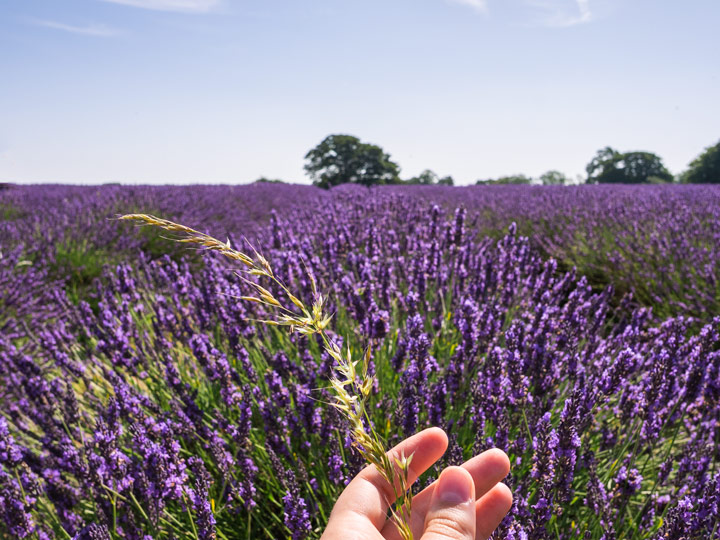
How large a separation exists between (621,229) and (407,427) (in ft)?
19.0

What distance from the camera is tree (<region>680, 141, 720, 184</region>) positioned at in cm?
2564

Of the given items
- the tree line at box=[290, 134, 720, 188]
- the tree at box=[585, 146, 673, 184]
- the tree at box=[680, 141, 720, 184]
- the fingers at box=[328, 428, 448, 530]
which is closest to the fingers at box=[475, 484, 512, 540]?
the fingers at box=[328, 428, 448, 530]

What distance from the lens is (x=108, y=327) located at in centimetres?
254

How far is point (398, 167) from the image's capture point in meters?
31.0

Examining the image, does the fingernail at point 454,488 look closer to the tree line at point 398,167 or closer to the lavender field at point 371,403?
the lavender field at point 371,403

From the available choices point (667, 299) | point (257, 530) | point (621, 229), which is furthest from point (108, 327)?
point (621, 229)

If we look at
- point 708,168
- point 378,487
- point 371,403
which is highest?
point 708,168

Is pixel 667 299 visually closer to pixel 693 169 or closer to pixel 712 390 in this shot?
pixel 712 390

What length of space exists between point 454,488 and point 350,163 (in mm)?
30115

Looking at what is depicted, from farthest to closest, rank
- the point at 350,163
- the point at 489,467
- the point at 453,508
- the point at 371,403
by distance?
the point at 350,163, the point at 371,403, the point at 489,467, the point at 453,508

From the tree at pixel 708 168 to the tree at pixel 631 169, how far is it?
5.45m

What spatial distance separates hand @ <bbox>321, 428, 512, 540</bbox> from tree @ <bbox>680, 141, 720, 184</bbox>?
106ft

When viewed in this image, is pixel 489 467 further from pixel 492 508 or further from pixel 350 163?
pixel 350 163

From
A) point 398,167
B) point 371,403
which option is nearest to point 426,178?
point 398,167
